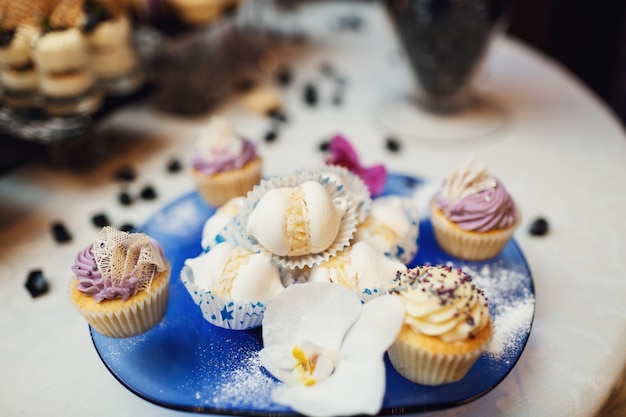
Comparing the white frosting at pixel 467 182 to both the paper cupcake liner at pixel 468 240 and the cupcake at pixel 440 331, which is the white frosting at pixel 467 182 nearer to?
the paper cupcake liner at pixel 468 240

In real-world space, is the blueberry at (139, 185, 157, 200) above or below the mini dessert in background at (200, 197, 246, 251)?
below

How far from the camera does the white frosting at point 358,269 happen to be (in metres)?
0.86

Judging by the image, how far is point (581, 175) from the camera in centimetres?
147

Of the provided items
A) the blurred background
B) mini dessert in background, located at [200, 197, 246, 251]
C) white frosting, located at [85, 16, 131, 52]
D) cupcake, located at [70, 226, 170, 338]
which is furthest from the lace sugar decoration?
the blurred background

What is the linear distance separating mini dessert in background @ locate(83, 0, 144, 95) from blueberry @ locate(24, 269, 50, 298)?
581mm

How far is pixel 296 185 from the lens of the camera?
3.10 feet

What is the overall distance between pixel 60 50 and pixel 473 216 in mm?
964

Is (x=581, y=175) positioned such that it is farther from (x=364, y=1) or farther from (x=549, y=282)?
(x=364, y=1)

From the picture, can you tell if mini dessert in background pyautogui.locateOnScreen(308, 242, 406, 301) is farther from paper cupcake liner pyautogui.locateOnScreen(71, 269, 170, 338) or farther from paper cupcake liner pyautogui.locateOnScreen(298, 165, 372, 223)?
paper cupcake liner pyautogui.locateOnScreen(71, 269, 170, 338)

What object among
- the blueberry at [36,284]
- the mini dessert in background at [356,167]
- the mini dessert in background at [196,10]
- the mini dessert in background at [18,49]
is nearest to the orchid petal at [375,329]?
the mini dessert in background at [356,167]

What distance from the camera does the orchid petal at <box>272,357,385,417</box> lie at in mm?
690

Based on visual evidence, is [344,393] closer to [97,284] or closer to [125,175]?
[97,284]

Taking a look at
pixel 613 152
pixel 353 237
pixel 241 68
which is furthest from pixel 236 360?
pixel 241 68

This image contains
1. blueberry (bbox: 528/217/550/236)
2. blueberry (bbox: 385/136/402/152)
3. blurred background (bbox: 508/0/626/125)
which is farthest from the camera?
blurred background (bbox: 508/0/626/125)
